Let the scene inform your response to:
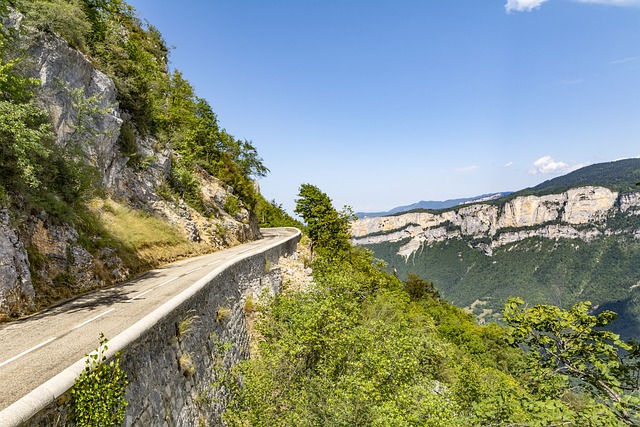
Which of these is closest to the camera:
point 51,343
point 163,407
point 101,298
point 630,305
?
point 51,343

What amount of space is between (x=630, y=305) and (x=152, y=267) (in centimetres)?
26380

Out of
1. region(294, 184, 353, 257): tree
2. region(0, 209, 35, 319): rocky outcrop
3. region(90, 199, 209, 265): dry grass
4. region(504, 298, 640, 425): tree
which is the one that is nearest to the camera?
region(504, 298, 640, 425): tree

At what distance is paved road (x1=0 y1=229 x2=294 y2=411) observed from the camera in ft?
18.4

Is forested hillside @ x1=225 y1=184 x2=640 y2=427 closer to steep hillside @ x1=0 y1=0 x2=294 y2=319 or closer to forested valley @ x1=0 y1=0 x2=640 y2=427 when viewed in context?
forested valley @ x1=0 y1=0 x2=640 y2=427

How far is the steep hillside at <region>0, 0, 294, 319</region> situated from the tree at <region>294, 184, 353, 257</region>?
7.86 m

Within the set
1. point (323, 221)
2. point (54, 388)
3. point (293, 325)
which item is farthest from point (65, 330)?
point (323, 221)

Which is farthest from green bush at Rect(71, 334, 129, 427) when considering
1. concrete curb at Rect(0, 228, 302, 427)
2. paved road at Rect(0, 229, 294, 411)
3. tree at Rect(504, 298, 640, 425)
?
tree at Rect(504, 298, 640, 425)

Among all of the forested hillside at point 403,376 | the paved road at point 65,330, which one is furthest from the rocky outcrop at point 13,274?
the forested hillside at point 403,376

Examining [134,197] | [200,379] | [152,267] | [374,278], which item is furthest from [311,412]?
[374,278]

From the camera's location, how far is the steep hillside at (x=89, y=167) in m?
10.1

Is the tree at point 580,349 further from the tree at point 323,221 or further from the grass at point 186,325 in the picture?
the tree at point 323,221

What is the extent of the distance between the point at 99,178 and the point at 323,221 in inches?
954

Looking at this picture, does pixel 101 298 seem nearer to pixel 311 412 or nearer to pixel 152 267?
pixel 152 267

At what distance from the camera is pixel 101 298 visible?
11.2m
